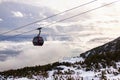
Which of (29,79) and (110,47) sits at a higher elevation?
(110,47)

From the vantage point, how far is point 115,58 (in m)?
32.8

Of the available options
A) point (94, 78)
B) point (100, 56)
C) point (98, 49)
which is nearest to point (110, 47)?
point (98, 49)

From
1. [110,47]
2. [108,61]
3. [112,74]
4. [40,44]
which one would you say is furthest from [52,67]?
[110,47]

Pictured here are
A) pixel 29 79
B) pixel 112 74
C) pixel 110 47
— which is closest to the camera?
pixel 112 74

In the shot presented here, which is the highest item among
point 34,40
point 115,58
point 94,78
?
point 34,40

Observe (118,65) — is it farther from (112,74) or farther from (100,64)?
(112,74)

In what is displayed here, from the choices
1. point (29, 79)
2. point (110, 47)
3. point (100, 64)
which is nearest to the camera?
point (29, 79)

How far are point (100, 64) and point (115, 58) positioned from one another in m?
2.66

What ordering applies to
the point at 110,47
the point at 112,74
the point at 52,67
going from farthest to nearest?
1. the point at 110,47
2. the point at 52,67
3. the point at 112,74

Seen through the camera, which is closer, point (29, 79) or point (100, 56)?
point (29, 79)

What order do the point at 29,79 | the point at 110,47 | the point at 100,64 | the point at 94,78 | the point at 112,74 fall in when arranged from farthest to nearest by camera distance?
1. the point at 110,47
2. the point at 100,64
3. the point at 29,79
4. the point at 112,74
5. the point at 94,78

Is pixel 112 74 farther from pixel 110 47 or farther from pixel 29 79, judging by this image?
pixel 110 47

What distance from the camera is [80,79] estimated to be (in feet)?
73.4

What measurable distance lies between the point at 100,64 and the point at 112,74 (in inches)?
273
